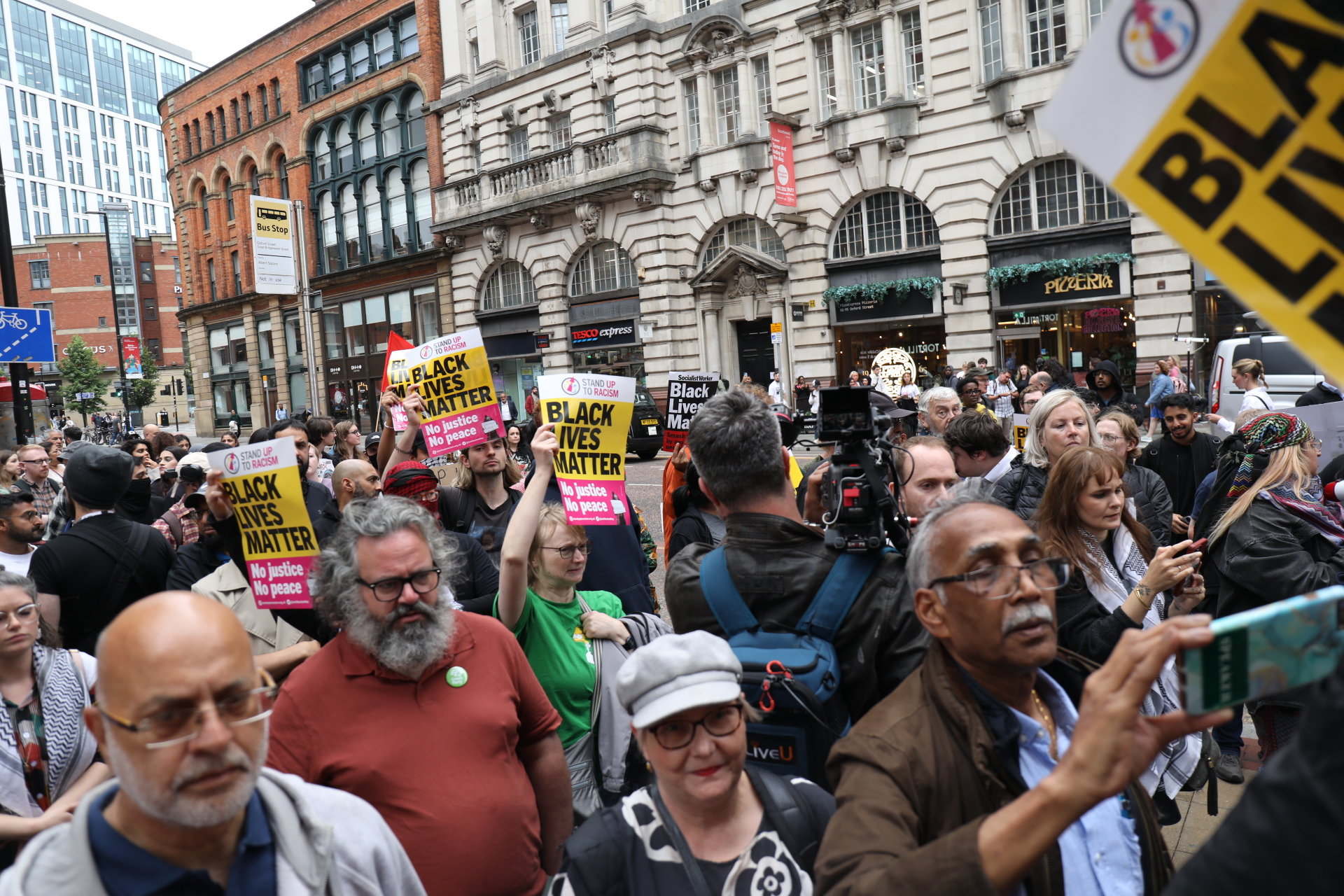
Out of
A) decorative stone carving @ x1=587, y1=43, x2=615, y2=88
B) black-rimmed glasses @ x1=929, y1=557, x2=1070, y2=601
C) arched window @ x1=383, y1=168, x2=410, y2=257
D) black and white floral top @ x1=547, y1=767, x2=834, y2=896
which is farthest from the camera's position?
arched window @ x1=383, y1=168, x2=410, y2=257

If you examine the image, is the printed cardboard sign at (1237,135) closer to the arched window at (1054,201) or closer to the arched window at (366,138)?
the arched window at (1054,201)

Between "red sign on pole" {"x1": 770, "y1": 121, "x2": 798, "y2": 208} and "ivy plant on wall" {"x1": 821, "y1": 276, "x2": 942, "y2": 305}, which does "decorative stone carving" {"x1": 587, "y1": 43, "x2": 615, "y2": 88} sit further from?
"ivy plant on wall" {"x1": 821, "y1": 276, "x2": 942, "y2": 305}

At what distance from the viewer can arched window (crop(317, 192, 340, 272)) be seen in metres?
39.1

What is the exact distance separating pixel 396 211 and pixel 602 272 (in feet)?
38.3

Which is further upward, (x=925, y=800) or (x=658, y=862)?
(x=925, y=800)

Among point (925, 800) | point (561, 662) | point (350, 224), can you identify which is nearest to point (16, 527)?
point (561, 662)

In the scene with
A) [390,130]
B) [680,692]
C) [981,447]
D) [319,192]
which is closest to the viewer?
[680,692]

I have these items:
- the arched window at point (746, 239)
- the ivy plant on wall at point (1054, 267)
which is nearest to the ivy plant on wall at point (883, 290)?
the ivy plant on wall at point (1054, 267)

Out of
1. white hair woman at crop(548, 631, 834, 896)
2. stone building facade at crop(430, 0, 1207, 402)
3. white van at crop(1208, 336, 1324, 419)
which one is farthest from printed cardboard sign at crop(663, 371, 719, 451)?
stone building facade at crop(430, 0, 1207, 402)

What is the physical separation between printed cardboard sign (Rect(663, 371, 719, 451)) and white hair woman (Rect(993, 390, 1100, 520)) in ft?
6.56

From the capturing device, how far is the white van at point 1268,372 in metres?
13.9

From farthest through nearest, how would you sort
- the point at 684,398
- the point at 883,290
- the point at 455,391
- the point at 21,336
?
the point at 883,290 → the point at 21,336 → the point at 684,398 → the point at 455,391

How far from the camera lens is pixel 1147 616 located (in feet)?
11.4

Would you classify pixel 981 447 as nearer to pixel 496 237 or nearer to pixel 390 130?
pixel 496 237
